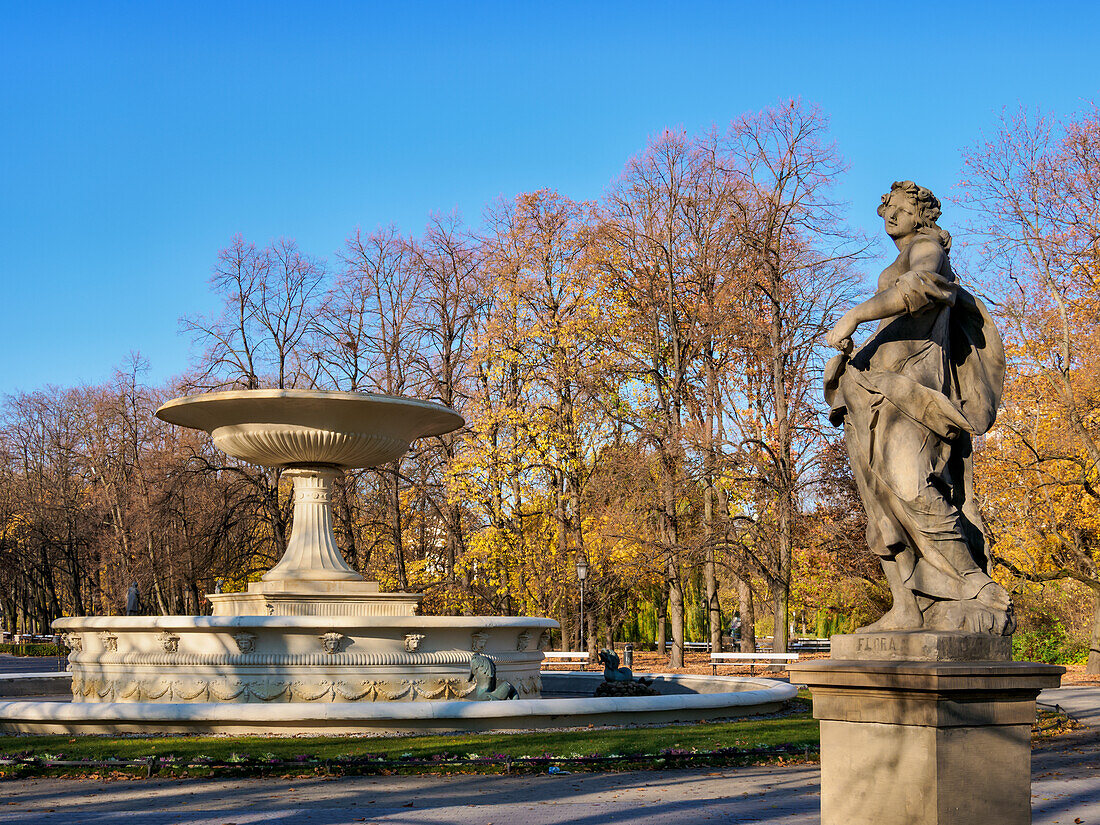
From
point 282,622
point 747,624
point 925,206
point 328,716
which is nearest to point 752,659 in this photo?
point 747,624

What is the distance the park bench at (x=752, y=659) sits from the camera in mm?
23428

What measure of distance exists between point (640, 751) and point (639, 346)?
71.3ft

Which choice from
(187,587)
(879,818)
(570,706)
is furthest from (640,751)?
(187,587)

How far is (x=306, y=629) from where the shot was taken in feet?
48.1

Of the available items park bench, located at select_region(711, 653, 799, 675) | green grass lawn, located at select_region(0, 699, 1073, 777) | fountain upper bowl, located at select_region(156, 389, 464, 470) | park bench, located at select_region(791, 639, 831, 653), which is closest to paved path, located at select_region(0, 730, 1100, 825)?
green grass lawn, located at select_region(0, 699, 1073, 777)

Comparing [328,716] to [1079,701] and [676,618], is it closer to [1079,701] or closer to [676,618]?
[1079,701]

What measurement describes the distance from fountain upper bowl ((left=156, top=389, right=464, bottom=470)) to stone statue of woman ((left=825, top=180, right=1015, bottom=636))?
39.8 feet

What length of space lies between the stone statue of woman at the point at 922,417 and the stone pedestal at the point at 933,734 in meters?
0.23

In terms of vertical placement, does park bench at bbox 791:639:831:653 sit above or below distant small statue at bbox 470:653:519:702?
below

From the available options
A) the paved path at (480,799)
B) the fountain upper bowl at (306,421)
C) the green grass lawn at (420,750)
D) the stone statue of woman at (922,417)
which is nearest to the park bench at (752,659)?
the fountain upper bowl at (306,421)

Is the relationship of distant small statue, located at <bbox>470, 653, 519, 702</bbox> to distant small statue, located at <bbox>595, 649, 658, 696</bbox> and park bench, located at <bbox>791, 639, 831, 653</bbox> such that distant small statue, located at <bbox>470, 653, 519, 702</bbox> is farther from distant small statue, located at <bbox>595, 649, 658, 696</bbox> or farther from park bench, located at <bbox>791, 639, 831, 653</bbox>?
park bench, located at <bbox>791, 639, 831, 653</bbox>

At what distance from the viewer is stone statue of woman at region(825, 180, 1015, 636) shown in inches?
196

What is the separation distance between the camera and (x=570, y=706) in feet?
43.6

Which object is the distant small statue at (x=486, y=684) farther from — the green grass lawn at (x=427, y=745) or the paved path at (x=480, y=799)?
the paved path at (x=480, y=799)
